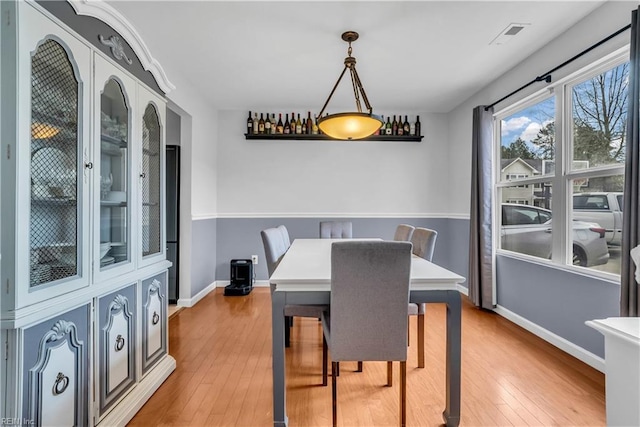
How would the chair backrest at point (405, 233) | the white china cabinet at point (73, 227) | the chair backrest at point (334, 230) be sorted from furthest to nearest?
the chair backrest at point (334, 230)
the chair backrest at point (405, 233)
the white china cabinet at point (73, 227)

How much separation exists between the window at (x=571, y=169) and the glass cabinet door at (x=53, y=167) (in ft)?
10.5

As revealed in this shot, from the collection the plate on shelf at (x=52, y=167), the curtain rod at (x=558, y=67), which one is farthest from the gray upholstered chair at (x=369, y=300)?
the curtain rod at (x=558, y=67)

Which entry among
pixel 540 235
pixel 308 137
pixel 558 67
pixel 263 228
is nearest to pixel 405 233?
pixel 540 235

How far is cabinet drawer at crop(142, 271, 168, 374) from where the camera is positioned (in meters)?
1.87

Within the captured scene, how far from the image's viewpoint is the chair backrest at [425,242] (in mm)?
2379

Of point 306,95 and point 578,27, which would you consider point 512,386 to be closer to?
point 578,27

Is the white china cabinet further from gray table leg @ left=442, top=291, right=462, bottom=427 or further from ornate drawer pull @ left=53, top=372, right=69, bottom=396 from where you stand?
gray table leg @ left=442, top=291, right=462, bottom=427

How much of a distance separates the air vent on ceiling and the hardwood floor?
2534 millimetres

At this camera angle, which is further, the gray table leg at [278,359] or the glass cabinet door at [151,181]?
the glass cabinet door at [151,181]

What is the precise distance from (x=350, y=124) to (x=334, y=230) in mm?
1758

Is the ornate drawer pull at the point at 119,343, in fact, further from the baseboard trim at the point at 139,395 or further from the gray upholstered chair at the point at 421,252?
the gray upholstered chair at the point at 421,252

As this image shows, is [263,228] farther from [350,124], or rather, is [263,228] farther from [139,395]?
[139,395]

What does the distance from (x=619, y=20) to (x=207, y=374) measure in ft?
11.9

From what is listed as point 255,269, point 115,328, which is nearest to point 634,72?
point 115,328
